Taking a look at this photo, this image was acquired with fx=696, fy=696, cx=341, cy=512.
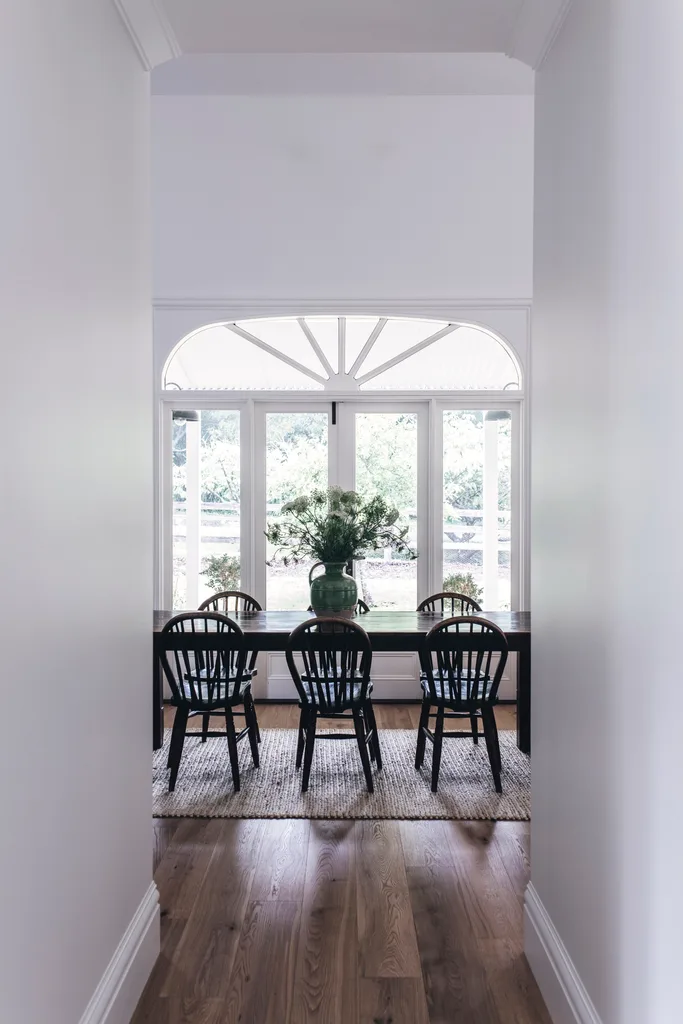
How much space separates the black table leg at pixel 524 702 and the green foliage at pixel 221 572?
210 centimetres

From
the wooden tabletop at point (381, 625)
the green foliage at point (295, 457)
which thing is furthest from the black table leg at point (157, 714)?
the green foliage at point (295, 457)

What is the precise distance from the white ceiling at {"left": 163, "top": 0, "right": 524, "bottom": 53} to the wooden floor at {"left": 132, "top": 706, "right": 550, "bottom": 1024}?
2.63 meters

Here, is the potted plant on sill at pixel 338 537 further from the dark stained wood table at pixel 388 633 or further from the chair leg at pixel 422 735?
the chair leg at pixel 422 735

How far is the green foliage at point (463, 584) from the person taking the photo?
5016 mm

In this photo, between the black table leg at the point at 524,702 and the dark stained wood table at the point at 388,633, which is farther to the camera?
the black table leg at the point at 524,702

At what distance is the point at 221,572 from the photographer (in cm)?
503

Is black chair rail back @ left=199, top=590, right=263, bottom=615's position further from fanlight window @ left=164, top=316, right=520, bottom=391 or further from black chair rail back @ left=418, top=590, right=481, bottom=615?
fanlight window @ left=164, top=316, right=520, bottom=391
